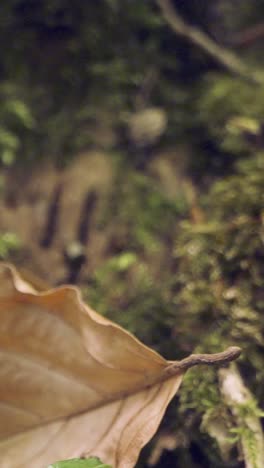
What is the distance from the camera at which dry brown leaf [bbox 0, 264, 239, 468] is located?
1.01m

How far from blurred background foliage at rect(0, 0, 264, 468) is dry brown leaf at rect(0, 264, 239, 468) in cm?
25

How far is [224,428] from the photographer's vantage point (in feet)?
3.61

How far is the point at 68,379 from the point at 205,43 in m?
1.23

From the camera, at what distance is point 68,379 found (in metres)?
1.07

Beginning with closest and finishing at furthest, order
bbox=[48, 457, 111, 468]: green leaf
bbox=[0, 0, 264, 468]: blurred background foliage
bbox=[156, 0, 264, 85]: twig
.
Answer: bbox=[48, 457, 111, 468]: green leaf → bbox=[0, 0, 264, 468]: blurred background foliage → bbox=[156, 0, 264, 85]: twig

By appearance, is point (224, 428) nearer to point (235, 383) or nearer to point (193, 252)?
point (235, 383)

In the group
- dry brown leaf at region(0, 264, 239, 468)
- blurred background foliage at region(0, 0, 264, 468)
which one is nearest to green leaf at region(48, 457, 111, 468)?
dry brown leaf at region(0, 264, 239, 468)

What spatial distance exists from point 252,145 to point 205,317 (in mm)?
589

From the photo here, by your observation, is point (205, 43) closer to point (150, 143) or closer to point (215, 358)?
point (150, 143)

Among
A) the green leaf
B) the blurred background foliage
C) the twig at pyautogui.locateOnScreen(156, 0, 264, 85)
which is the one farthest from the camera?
the twig at pyautogui.locateOnScreen(156, 0, 264, 85)

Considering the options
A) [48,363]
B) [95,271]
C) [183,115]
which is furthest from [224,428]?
[183,115]

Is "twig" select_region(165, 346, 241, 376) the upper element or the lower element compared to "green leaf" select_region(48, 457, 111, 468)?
upper

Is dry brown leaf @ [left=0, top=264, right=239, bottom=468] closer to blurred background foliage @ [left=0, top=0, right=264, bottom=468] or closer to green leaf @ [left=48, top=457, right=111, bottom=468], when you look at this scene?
green leaf @ [left=48, top=457, right=111, bottom=468]

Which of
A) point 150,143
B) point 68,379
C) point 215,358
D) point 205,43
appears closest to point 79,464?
point 68,379
